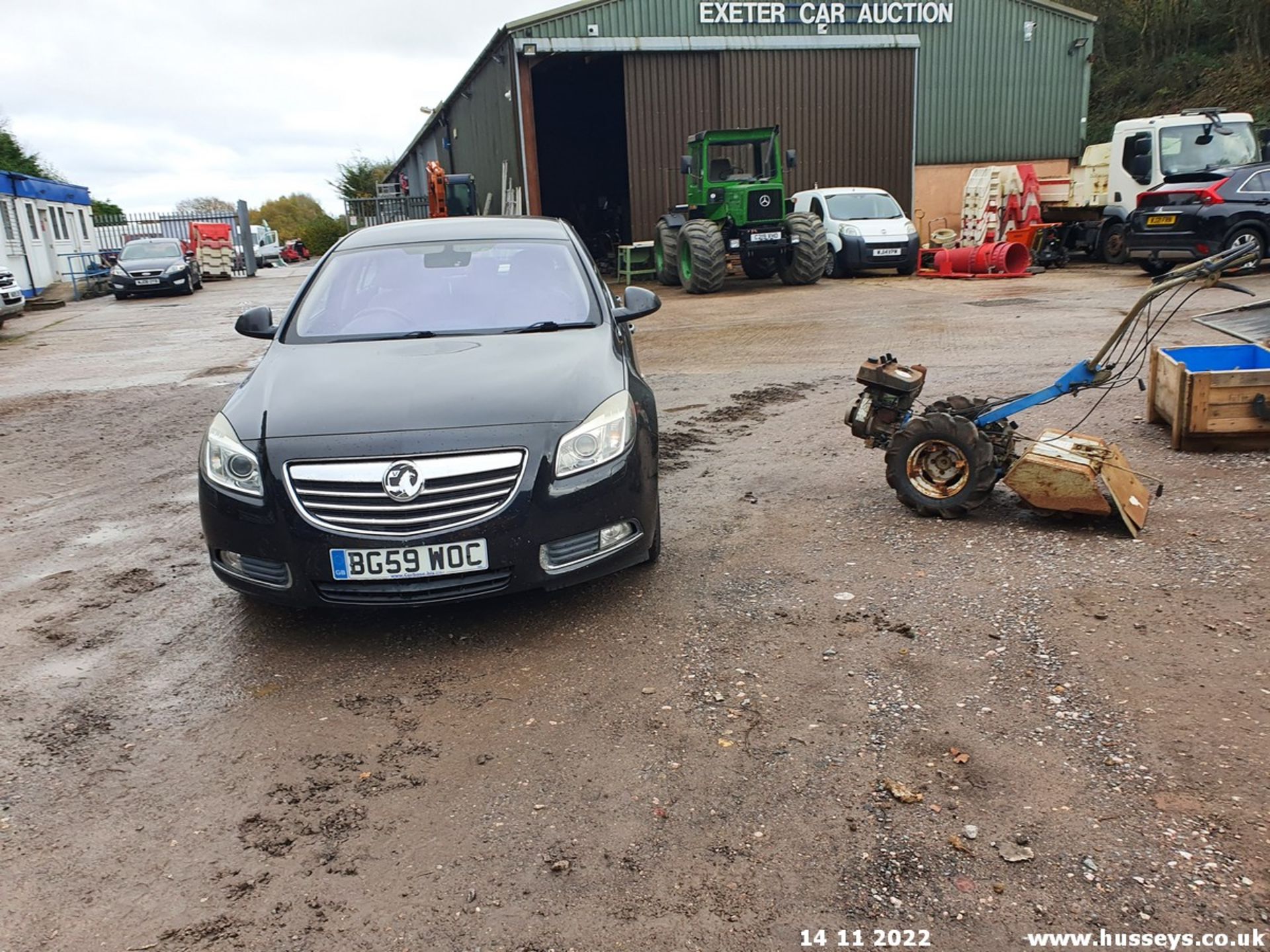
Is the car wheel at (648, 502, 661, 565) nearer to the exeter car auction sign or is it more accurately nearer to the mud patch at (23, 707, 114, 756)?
the mud patch at (23, 707, 114, 756)

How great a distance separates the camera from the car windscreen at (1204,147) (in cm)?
1717

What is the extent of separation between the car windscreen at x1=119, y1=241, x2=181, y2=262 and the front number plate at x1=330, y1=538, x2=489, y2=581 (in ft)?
86.9

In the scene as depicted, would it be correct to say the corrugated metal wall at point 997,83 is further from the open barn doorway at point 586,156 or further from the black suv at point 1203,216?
the black suv at point 1203,216

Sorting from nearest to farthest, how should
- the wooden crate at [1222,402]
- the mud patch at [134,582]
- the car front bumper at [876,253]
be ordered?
the mud patch at [134,582] → the wooden crate at [1222,402] → the car front bumper at [876,253]

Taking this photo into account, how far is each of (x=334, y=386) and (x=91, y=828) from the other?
6.21ft

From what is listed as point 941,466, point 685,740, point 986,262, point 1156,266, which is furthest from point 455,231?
point 1156,266

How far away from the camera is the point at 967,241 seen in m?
22.4

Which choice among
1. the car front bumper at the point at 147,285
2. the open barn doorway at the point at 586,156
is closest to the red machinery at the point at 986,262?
the open barn doorway at the point at 586,156

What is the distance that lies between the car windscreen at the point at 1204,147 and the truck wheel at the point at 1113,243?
1.66 m

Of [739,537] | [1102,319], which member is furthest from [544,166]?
[739,537]

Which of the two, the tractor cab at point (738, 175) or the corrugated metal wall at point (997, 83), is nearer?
the tractor cab at point (738, 175)

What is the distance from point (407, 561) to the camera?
3.57 m

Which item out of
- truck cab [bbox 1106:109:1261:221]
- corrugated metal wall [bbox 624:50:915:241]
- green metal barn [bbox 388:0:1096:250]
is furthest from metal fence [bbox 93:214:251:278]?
truck cab [bbox 1106:109:1261:221]

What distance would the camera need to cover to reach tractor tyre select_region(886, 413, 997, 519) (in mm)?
4859
